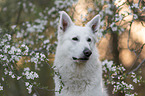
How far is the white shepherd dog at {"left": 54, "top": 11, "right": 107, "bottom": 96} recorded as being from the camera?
3.50 metres

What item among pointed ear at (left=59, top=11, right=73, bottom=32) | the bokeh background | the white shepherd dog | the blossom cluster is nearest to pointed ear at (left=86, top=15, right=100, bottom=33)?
the white shepherd dog

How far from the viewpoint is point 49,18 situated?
7289 millimetres

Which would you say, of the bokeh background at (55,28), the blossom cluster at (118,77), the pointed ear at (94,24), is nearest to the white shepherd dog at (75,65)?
the pointed ear at (94,24)

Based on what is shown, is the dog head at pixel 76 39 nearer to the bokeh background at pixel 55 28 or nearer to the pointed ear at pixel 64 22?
the pointed ear at pixel 64 22

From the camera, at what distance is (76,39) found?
350cm

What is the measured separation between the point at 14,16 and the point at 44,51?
4.08 m

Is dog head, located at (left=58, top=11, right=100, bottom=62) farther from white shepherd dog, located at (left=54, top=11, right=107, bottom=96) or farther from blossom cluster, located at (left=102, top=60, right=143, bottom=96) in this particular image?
blossom cluster, located at (left=102, top=60, right=143, bottom=96)

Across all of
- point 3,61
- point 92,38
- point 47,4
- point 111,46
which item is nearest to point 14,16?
point 47,4

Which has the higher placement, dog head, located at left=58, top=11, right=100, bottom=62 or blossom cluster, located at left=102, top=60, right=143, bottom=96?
dog head, located at left=58, top=11, right=100, bottom=62

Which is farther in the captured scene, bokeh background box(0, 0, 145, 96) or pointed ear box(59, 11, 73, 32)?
bokeh background box(0, 0, 145, 96)

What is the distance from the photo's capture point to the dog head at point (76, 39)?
3314 millimetres

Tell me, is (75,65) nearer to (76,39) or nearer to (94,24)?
(76,39)

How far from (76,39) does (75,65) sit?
56 centimetres

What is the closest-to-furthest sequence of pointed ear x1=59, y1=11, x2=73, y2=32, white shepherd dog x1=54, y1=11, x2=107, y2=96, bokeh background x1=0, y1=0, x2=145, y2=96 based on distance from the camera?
white shepherd dog x1=54, y1=11, x2=107, y2=96
pointed ear x1=59, y1=11, x2=73, y2=32
bokeh background x1=0, y1=0, x2=145, y2=96
